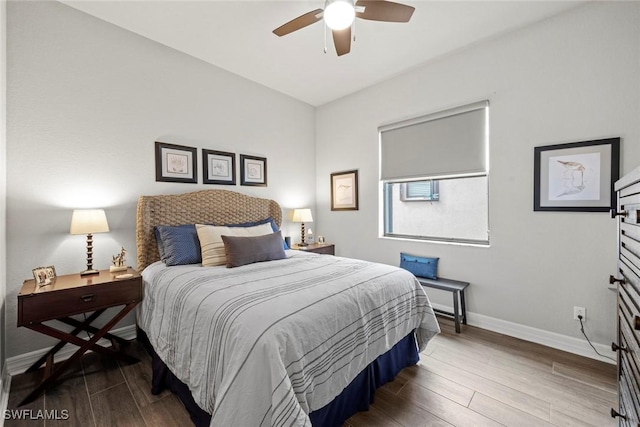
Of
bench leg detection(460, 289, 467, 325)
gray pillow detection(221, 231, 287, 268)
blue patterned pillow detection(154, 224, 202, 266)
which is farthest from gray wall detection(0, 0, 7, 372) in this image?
bench leg detection(460, 289, 467, 325)

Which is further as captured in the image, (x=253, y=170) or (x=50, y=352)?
(x=253, y=170)

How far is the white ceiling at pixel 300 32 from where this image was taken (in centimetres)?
229

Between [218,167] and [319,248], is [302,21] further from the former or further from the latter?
[319,248]

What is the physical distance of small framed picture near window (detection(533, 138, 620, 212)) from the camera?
7.11ft

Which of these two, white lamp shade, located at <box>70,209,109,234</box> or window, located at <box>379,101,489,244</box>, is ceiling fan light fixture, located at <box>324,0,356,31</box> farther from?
white lamp shade, located at <box>70,209,109,234</box>

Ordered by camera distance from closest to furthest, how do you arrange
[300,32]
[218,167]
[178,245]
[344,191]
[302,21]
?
A: [302,21] < [178,245] < [300,32] < [218,167] < [344,191]

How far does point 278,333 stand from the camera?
1.21 metres

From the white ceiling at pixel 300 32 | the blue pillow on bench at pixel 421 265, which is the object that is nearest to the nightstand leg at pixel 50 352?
the white ceiling at pixel 300 32

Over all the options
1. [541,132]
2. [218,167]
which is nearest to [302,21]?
[218,167]

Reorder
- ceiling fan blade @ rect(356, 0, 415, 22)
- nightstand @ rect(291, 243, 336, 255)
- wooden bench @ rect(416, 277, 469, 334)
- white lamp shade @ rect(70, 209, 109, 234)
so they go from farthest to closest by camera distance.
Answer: nightstand @ rect(291, 243, 336, 255) → wooden bench @ rect(416, 277, 469, 334) → white lamp shade @ rect(70, 209, 109, 234) → ceiling fan blade @ rect(356, 0, 415, 22)

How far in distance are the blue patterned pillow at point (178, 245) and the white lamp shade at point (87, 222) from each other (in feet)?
1.47

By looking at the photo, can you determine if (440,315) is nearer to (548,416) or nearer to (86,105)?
(548,416)

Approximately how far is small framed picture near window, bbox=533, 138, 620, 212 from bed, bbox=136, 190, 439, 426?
154 centimetres

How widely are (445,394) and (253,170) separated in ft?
10.2
